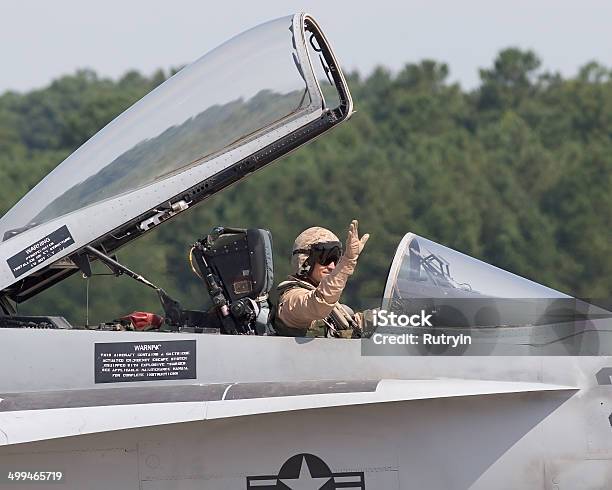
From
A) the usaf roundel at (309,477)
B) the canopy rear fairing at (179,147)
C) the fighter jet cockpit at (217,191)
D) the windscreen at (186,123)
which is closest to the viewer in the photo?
the usaf roundel at (309,477)

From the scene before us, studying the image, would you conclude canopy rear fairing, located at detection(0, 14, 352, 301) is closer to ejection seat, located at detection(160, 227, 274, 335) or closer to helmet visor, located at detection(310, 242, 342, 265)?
ejection seat, located at detection(160, 227, 274, 335)

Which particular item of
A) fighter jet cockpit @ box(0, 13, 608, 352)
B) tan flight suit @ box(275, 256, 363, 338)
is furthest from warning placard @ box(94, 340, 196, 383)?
tan flight suit @ box(275, 256, 363, 338)

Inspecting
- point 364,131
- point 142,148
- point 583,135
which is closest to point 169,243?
point 364,131

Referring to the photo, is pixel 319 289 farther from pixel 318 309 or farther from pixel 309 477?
pixel 309 477

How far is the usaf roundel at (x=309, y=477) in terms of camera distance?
7.07m

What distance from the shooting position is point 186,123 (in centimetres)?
832

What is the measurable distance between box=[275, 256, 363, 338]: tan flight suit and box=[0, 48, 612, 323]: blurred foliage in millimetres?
17383

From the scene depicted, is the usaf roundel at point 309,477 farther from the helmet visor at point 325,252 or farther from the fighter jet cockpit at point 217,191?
the helmet visor at point 325,252

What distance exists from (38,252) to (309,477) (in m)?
2.34

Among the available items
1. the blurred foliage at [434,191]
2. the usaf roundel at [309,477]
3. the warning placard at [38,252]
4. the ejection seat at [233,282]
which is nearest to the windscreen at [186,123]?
the warning placard at [38,252]

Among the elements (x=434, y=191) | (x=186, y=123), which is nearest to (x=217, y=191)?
(x=186, y=123)

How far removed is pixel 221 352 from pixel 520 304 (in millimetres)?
1889

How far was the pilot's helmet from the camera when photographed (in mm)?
7898

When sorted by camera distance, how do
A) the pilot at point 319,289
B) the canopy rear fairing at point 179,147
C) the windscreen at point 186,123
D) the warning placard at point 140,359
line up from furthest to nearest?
the windscreen at point 186,123
the canopy rear fairing at point 179,147
the warning placard at point 140,359
the pilot at point 319,289
